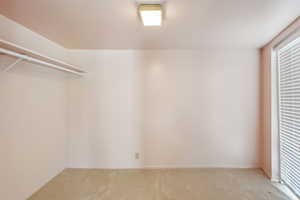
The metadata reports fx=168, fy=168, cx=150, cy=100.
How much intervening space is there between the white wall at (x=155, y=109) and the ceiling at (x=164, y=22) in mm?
405

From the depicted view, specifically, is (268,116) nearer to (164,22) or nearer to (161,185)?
(161,185)

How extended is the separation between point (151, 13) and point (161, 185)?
243 centimetres

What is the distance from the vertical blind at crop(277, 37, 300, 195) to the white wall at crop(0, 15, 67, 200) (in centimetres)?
362

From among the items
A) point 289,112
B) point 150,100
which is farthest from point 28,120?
point 289,112

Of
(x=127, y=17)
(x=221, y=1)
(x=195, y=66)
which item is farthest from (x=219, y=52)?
(x=127, y=17)

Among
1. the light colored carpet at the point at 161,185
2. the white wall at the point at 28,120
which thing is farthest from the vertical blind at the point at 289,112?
the white wall at the point at 28,120

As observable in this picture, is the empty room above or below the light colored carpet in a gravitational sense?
above

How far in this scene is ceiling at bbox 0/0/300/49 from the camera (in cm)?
173

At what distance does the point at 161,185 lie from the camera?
2.64 metres

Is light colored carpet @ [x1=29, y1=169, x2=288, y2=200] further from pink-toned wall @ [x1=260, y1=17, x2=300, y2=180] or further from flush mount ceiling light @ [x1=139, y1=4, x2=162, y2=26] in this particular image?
flush mount ceiling light @ [x1=139, y1=4, x2=162, y2=26]

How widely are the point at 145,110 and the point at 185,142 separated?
100cm

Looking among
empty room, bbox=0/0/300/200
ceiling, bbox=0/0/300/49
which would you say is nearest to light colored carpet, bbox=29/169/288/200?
empty room, bbox=0/0/300/200

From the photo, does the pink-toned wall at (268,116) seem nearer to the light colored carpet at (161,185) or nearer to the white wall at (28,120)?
the light colored carpet at (161,185)

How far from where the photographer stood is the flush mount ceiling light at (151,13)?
5.59 feet
